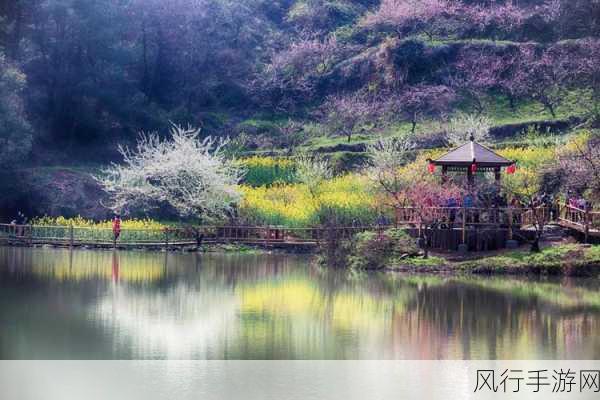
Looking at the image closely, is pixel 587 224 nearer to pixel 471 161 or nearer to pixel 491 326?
pixel 471 161

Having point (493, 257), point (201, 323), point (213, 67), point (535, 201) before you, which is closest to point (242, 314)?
point (201, 323)

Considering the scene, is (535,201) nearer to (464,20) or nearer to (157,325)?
(157,325)

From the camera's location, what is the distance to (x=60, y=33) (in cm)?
4688

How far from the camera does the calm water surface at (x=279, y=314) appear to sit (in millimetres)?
17969

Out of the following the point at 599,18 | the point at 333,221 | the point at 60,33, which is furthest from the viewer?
the point at 599,18

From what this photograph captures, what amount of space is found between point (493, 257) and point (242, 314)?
10.3 metres

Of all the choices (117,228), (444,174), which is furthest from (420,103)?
(117,228)

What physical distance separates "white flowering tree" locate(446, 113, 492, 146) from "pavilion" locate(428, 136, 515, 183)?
7.59m

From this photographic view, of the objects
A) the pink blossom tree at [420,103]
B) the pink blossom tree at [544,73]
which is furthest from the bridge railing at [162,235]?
the pink blossom tree at [544,73]

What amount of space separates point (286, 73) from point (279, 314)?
3327cm

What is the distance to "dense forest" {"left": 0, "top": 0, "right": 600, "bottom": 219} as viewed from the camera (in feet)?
153

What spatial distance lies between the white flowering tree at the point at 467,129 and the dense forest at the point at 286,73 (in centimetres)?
112

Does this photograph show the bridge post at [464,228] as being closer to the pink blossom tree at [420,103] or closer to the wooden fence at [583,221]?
the wooden fence at [583,221]

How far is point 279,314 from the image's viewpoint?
21438 mm
